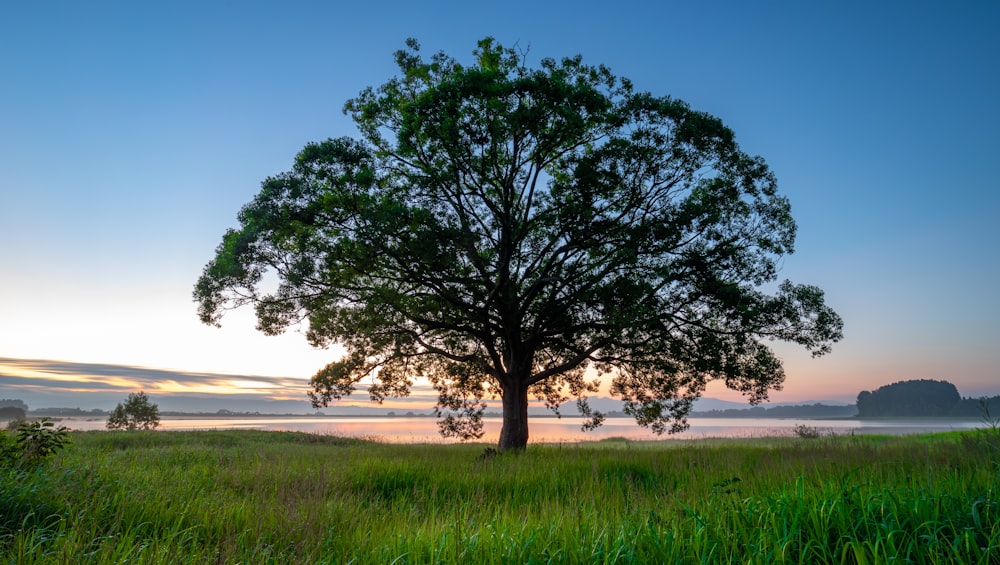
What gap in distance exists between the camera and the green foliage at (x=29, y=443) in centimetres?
872

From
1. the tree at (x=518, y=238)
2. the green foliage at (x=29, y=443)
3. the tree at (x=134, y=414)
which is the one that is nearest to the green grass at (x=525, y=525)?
the green foliage at (x=29, y=443)

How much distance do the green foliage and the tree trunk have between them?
13523 millimetres

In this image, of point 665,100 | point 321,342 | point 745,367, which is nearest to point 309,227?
point 321,342

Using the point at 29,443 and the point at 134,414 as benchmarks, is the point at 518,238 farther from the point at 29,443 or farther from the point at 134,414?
the point at 134,414

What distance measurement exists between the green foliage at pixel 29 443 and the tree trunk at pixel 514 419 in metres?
13.5

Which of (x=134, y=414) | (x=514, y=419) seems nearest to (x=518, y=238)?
(x=514, y=419)

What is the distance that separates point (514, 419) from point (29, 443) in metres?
14.2

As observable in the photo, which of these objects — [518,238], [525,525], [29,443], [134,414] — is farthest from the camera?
[134,414]

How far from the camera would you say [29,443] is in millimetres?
9031

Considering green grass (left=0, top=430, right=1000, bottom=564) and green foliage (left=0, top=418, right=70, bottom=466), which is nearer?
green grass (left=0, top=430, right=1000, bottom=564)

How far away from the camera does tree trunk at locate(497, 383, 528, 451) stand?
19.9 m

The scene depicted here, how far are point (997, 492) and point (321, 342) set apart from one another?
18.6 metres

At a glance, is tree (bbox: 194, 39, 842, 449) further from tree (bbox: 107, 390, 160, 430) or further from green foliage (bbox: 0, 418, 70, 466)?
tree (bbox: 107, 390, 160, 430)

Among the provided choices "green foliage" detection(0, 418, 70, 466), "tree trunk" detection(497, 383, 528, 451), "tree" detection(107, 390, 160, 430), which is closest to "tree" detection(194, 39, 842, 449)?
"tree trunk" detection(497, 383, 528, 451)
